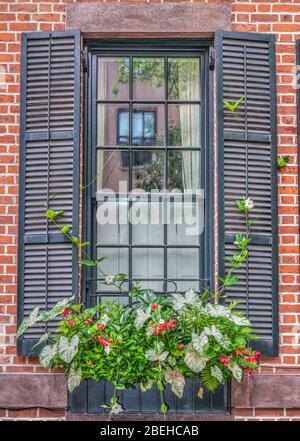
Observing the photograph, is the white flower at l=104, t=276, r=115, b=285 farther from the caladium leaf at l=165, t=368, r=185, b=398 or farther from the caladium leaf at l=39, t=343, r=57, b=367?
the caladium leaf at l=165, t=368, r=185, b=398

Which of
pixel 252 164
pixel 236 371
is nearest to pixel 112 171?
pixel 252 164

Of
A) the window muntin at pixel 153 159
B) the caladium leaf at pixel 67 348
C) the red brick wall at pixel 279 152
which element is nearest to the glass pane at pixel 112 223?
the window muntin at pixel 153 159

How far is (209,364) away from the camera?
423 centimetres

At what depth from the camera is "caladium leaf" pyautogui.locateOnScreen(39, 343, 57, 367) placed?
419cm

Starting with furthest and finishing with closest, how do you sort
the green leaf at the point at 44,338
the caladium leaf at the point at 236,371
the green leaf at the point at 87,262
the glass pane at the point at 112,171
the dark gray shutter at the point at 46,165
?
1. the glass pane at the point at 112,171
2. the dark gray shutter at the point at 46,165
3. the green leaf at the point at 87,262
4. the green leaf at the point at 44,338
5. the caladium leaf at the point at 236,371

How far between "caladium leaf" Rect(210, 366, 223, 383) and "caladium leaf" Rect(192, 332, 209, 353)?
8.6 inches

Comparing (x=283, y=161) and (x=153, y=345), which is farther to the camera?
(x=283, y=161)

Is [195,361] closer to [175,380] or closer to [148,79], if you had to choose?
[175,380]

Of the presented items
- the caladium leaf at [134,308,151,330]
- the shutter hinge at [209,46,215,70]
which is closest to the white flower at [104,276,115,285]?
the caladium leaf at [134,308,151,330]

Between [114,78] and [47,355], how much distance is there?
2143mm

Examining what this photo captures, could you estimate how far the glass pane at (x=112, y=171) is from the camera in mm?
4965

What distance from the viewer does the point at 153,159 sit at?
5016 mm

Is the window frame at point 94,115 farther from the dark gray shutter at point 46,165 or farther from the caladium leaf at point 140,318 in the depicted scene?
the caladium leaf at point 140,318

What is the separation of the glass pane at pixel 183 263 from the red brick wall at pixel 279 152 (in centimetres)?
63
